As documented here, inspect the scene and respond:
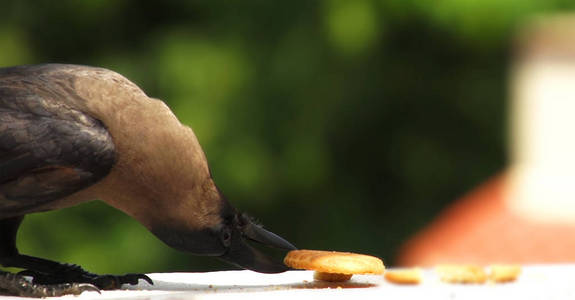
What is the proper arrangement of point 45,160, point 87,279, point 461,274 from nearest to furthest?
point 461,274
point 45,160
point 87,279

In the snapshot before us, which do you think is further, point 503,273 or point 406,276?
point 503,273

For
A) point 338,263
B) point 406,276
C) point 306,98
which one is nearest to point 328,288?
point 338,263

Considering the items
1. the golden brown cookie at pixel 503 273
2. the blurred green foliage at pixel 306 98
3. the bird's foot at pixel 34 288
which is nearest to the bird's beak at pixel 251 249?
the bird's foot at pixel 34 288

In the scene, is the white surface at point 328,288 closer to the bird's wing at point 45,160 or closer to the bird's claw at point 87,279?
the bird's claw at point 87,279

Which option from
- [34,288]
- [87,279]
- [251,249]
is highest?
[251,249]

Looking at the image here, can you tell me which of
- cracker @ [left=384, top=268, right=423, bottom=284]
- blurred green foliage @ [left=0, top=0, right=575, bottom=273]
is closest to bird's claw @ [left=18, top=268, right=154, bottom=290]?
cracker @ [left=384, top=268, right=423, bottom=284]

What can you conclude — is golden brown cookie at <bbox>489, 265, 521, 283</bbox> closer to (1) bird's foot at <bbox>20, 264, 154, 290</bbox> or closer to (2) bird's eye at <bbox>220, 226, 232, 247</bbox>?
(2) bird's eye at <bbox>220, 226, 232, 247</bbox>

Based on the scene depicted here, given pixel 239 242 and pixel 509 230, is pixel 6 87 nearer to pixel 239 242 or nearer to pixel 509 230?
pixel 239 242

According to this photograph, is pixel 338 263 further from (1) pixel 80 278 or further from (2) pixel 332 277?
(1) pixel 80 278
